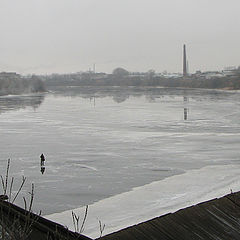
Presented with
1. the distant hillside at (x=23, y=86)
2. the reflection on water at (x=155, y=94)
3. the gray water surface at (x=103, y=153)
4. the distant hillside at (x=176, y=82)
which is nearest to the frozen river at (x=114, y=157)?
the gray water surface at (x=103, y=153)

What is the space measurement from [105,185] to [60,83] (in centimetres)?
12728

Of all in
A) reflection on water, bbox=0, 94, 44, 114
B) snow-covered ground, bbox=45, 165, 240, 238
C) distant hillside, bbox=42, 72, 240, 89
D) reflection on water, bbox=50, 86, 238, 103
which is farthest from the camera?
distant hillside, bbox=42, 72, 240, 89

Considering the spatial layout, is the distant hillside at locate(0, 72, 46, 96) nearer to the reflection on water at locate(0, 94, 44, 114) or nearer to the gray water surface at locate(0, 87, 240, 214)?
the reflection on water at locate(0, 94, 44, 114)

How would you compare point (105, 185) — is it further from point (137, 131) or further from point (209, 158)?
point (137, 131)

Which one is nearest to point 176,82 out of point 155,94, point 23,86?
point 155,94

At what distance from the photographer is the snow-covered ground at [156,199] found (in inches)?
331

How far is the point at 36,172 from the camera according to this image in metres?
12.7

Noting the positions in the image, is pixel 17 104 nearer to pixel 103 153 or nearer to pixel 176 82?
pixel 103 153

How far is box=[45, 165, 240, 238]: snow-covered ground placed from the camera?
840 cm

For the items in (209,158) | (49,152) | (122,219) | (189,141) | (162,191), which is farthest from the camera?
(189,141)

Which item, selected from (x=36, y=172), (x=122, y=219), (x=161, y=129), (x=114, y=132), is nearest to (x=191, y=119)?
(x=161, y=129)

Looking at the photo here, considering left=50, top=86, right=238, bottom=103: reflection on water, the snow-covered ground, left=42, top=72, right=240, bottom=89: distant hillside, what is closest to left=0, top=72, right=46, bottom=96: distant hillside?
left=50, top=86, right=238, bottom=103: reflection on water

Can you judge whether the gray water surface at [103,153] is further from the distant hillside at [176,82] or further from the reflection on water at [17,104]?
the distant hillside at [176,82]

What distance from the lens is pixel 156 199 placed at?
10.0 metres
